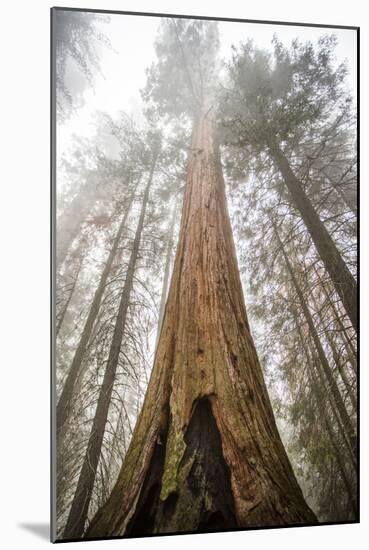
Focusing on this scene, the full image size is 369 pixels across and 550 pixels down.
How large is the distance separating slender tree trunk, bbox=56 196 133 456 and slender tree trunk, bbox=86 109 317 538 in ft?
1.33

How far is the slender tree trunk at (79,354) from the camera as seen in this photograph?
267 centimetres

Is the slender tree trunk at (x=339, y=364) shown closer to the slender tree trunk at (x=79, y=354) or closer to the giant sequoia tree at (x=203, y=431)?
the giant sequoia tree at (x=203, y=431)

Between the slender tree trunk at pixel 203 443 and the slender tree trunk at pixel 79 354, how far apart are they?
404 mm

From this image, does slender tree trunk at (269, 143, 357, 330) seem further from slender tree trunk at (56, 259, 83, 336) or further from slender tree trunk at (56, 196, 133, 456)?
slender tree trunk at (56, 259, 83, 336)

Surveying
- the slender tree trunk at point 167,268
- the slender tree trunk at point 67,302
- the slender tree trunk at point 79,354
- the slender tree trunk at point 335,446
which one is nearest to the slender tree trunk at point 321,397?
the slender tree trunk at point 335,446

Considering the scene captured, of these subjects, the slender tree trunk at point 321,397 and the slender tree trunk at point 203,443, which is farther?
the slender tree trunk at point 321,397

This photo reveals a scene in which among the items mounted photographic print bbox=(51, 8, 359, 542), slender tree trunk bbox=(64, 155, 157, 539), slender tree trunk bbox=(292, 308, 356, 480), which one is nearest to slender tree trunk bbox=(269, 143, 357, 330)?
mounted photographic print bbox=(51, 8, 359, 542)

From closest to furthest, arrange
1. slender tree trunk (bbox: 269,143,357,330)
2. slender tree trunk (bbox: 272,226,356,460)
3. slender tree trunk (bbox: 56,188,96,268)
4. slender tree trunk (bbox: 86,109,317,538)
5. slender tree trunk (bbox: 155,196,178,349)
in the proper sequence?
slender tree trunk (bbox: 86,109,317,538)
slender tree trunk (bbox: 56,188,96,268)
slender tree trunk (bbox: 155,196,178,349)
slender tree trunk (bbox: 272,226,356,460)
slender tree trunk (bbox: 269,143,357,330)

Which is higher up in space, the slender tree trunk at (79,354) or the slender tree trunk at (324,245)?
the slender tree trunk at (324,245)

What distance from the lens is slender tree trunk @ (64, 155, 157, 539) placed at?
8.46 ft

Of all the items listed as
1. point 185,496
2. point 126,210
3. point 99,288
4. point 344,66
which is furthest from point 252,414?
point 344,66

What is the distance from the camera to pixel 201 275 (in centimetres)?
296

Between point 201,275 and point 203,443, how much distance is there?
98cm

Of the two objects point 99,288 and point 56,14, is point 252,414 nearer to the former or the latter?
point 99,288
